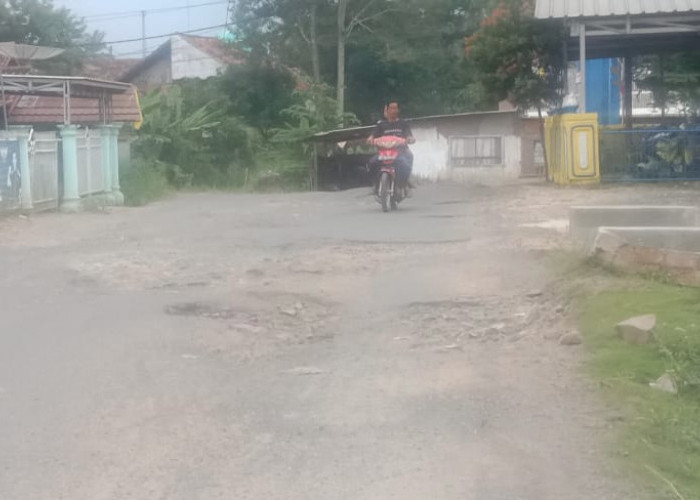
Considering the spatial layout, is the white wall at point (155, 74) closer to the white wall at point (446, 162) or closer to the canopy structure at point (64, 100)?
the white wall at point (446, 162)

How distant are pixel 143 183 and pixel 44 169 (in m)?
5.83

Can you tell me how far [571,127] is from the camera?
2170 cm

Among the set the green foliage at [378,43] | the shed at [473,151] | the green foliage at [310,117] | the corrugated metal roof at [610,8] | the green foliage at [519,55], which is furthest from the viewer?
the green foliage at [378,43]

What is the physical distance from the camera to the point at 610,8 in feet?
69.0

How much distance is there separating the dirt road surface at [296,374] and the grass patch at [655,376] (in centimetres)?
17

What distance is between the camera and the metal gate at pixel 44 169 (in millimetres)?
18328

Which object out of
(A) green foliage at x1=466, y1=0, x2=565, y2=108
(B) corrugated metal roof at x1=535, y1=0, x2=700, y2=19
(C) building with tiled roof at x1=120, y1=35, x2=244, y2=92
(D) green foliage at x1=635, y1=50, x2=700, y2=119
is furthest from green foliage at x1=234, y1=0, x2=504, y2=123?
(B) corrugated metal roof at x1=535, y1=0, x2=700, y2=19

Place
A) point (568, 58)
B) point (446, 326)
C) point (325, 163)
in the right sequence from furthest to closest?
point (325, 163), point (568, 58), point (446, 326)

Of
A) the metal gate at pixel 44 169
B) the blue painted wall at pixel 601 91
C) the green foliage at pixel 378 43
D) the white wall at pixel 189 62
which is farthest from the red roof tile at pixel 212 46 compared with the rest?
the metal gate at pixel 44 169

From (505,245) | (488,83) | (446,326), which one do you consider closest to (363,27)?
(488,83)

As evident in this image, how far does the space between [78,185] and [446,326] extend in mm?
12625

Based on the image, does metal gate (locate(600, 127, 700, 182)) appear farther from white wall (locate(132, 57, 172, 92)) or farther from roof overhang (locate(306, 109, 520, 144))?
white wall (locate(132, 57, 172, 92))

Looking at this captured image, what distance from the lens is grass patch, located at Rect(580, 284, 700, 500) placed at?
4996mm

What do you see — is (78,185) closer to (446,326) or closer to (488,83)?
(488,83)
